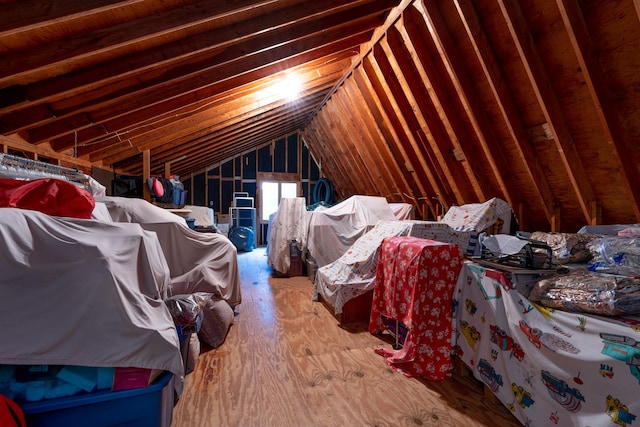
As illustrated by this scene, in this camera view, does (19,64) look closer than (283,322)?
Yes

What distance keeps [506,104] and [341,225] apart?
2.84 metres

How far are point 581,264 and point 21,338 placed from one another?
10.4ft

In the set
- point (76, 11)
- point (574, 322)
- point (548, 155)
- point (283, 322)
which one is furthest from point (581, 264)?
point (76, 11)

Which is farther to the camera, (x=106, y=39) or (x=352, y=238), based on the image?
(x=352, y=238)

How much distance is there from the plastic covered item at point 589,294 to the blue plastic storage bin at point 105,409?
6.35ft

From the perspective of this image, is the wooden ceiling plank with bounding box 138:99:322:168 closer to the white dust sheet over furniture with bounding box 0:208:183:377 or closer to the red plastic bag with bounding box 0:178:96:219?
the red plastic bag with bounding box 0:178:96:219

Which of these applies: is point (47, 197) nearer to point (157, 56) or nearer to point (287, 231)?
point (157, 56)

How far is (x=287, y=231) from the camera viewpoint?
5.61 meters

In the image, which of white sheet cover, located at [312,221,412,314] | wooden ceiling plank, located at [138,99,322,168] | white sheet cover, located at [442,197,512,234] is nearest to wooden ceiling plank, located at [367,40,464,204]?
white sheet cover, located at [442,197,512,234]

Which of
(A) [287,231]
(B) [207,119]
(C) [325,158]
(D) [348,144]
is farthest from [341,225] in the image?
(C) [325,158]

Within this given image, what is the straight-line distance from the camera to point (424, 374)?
2221 millimetres

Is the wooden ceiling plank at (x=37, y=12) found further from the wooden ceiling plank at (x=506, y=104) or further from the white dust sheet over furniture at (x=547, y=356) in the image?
the white dust sheet over furniture at (x=547, y=356)

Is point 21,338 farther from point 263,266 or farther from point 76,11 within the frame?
point 263,266

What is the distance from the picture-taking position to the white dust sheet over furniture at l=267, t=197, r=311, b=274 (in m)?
5.50
